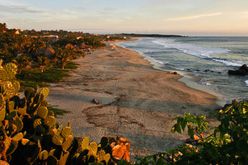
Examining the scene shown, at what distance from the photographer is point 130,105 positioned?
17.0m

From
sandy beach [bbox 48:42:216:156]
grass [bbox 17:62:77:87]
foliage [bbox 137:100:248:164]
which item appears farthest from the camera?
grass [bbox 17:62:77:87]

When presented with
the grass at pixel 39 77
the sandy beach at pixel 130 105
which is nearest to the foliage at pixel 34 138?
the sandy beach at pixel 130 105

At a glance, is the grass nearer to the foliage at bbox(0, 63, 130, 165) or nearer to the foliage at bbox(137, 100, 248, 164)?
the foliage at bbox(0, 63, 130, 165)

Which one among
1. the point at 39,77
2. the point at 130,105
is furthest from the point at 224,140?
the point at 39,77

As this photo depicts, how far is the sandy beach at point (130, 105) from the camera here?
12461 millimetres

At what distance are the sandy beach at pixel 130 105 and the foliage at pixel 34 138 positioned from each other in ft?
17.7

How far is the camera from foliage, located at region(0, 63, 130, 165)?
4.90 m

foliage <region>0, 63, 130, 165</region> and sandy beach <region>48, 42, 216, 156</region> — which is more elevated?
foliage <region>0, 63, 130, 165</region>

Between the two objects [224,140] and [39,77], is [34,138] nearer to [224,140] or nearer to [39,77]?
[224,140]

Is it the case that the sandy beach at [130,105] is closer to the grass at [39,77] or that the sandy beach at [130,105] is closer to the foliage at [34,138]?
the grass at [39,77]

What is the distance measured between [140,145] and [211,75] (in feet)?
72.1

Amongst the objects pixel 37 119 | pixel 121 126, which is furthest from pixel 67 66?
pixel 37 119

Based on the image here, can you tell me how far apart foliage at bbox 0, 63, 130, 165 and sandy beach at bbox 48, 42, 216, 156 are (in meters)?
5.39

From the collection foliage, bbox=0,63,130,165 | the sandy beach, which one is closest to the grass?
the sandy beach
